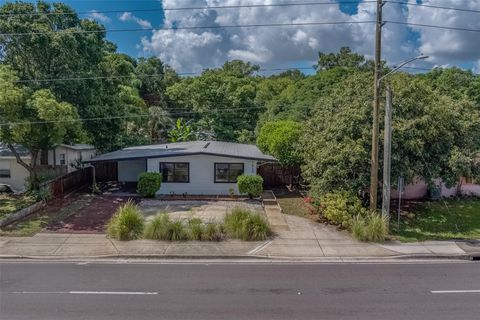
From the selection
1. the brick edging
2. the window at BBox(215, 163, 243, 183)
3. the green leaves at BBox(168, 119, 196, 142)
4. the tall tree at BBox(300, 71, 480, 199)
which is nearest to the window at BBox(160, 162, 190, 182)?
the window at BBox(215, 163, 243, 183)

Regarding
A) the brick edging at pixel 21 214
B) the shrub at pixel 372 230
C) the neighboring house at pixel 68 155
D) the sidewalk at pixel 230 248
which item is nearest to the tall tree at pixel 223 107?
the neighboring house at pixel 68 155

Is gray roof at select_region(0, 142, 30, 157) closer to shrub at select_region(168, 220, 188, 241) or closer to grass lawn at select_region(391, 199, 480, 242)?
shrub at select_region(168, 220, 188, 241)

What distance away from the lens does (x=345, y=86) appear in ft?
71.4

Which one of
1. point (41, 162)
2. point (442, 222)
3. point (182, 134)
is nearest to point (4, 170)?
point (41, 162)

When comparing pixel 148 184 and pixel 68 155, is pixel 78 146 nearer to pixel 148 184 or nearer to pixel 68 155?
pixel 68 155

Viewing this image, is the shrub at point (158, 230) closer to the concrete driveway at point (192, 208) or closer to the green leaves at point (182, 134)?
the concrete driveway at point (192, 208)

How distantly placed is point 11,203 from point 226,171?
1165 cm

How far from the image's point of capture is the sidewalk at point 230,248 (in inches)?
544

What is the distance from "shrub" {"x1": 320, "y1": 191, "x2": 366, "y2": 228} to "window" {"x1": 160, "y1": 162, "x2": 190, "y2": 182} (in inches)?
381

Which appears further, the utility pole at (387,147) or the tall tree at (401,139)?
the tall tree at (401,139)

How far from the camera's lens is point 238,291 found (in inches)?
402

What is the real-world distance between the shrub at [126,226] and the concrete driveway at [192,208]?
2239 mm

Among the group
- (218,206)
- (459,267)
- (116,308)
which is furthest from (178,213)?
(459,267)

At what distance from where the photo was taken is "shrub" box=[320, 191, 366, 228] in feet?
55.3
